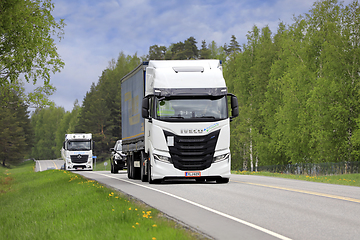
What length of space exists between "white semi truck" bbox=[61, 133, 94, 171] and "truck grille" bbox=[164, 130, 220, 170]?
28776 mm

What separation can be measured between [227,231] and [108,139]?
88.8 meters

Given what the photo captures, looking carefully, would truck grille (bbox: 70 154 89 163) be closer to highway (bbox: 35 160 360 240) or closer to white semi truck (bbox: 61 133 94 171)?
white semi truck (bbox: 61 133 94 171)

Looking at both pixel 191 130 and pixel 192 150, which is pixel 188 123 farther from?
pixel 192 150

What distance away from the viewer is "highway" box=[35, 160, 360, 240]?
740 centimetres

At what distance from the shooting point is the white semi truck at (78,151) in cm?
4294

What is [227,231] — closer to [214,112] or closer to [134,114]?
[214,112]

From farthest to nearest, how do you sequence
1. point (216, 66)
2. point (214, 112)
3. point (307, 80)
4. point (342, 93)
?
point (307, 80), point (342, 93), point (216, 66), point (214, 112)

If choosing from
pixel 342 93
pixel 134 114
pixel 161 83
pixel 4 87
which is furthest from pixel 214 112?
pixel 342 93

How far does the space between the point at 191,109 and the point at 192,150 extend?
1.43m

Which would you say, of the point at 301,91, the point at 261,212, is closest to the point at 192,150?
the point at 261,212

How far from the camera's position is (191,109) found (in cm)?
1566

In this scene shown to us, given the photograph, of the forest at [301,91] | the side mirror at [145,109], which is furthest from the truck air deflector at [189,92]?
the forest at [301,91]

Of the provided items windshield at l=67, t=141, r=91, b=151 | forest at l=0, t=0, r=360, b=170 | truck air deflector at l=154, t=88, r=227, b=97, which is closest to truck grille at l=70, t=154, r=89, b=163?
windshield at l=67, t=141, r=91, b=151

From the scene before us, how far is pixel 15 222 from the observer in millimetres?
10812
